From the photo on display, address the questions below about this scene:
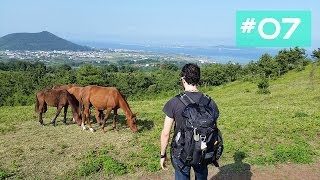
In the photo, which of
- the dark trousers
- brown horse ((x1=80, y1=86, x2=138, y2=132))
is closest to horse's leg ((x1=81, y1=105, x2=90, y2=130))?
brown horse ((x1=80, y1=86, x2=138, y2=132))

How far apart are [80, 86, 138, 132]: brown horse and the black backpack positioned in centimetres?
864

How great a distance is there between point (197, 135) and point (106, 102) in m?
9.51

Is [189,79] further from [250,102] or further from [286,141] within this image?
[250,102]

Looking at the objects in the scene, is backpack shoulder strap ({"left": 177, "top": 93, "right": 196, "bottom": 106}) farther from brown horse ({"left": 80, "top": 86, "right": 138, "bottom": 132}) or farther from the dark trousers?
brown horse ({"left": 80, "top": 86, "right": 138, "bottom": 132})

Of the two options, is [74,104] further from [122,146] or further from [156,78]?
[156,78]

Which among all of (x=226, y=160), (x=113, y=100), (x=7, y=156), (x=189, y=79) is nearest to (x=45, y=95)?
(x=113, y=100)

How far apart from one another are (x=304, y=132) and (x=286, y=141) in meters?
1.41

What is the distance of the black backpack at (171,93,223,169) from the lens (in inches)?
231

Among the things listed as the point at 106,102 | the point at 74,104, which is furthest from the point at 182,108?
the point at 74,104

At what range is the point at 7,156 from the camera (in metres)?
12.0

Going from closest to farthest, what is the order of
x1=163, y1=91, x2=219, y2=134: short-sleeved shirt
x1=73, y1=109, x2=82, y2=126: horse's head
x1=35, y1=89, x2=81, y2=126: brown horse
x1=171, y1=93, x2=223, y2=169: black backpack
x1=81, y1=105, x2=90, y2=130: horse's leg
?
1. x1=171, y1=93, x2=223, y2=169: black backpack
2. x1=163, y1=91, x2=219, y2=134: short-sleeved shirt
3. x1=81, y1=105, x2=90, y2=130: horse's leg
4. x1=73, y1=109, x2=82, y2=126: horse's head
5. x1=35, y1=89, x2=81, y2=126: brown horse

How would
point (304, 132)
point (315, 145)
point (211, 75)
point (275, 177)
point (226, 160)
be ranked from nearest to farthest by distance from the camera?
point (275, 177) → point (226, 160) → point (315, 145) → point (304, 132) → point (211, 75)

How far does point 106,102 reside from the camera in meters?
15.0

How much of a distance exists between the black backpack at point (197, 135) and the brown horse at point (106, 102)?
864 centimetres
